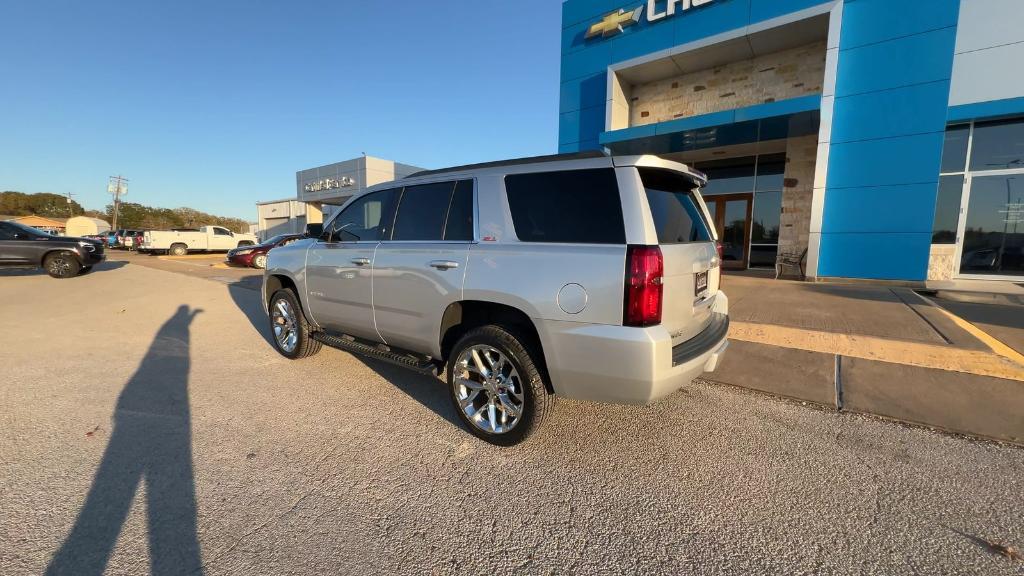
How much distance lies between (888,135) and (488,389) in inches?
444

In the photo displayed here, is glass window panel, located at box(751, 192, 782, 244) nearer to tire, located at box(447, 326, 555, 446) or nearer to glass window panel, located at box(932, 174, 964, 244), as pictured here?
glass window panel, located at box(932, 174, 964, 244)

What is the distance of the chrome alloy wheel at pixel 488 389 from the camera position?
279 cm

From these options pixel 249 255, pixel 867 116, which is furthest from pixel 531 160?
pixel 249 255

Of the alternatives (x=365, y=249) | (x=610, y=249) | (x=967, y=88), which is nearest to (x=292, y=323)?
(x=365, y=249)

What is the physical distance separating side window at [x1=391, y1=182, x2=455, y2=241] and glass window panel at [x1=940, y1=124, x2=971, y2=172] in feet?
38.5

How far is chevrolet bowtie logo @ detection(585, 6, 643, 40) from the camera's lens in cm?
1130

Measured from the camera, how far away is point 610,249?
2.39 metres

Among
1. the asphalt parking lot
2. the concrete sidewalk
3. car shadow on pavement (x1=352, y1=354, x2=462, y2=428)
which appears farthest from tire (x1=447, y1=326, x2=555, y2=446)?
the concrete sidewalk

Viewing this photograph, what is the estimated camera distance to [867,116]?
927 centimetres

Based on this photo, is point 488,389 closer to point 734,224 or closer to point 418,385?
point 418,385

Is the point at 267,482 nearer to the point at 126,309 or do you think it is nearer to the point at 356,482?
the point at 356,482

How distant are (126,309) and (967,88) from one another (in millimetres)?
17373

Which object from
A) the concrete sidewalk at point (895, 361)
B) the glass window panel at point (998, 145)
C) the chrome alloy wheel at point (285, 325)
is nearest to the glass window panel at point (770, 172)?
the glass window panel at point (998, 145)

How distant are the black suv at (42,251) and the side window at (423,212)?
589 inches
